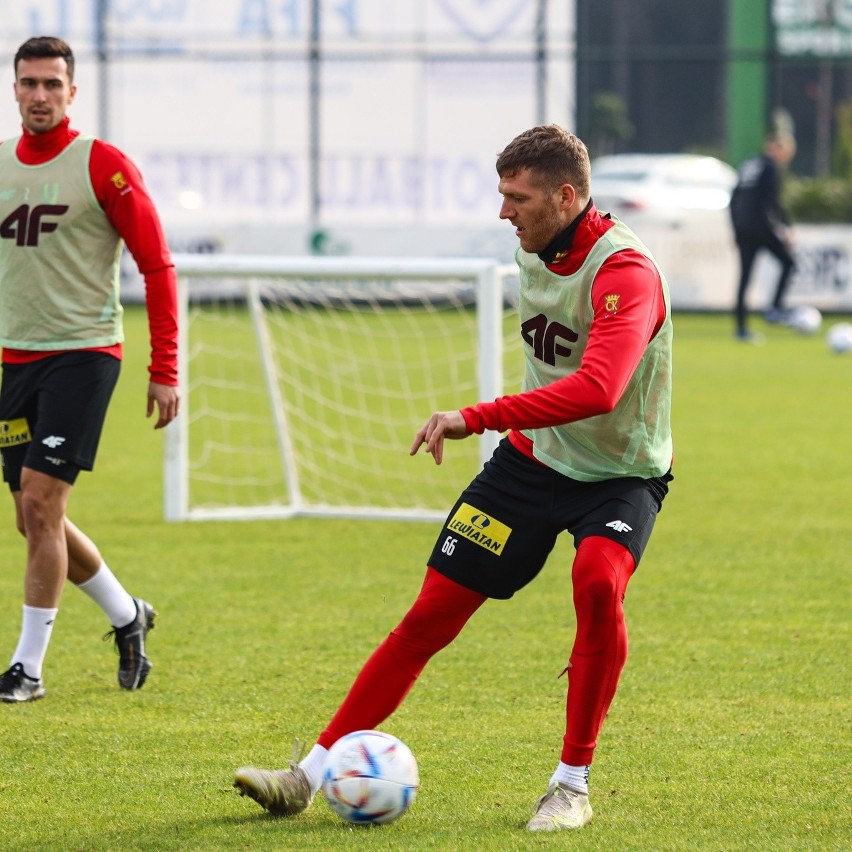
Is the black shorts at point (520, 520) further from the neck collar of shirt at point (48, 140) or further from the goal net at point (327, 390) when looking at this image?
the goal net at point (327, 390)

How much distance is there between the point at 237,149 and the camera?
24875 mm

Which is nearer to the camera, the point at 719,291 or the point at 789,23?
the point at 719,291

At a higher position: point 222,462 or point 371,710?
point 371,710

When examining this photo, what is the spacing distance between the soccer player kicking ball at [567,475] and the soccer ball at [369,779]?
98 mm

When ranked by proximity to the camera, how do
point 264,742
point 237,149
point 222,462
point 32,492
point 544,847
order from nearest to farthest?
1. point 544,847
2. point 264,742
3. point 32,492
4. point 222,462
5. point 237,149

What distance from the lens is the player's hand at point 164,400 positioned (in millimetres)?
5070

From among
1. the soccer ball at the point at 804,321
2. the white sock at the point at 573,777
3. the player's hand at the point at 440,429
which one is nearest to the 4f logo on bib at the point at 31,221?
the player's hand at the point at 440,429

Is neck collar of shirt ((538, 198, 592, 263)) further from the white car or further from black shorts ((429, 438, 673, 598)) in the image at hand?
the white car

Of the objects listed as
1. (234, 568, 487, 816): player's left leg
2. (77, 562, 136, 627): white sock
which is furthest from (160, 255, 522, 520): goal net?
(234, 568, 487, 816): player's left leg

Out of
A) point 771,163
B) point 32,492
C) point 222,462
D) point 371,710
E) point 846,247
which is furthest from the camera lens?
point 846,247

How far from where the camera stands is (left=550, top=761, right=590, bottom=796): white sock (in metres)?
3.91

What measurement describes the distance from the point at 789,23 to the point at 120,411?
16.9m

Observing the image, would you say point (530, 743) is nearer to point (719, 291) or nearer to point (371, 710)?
point (371, 710)

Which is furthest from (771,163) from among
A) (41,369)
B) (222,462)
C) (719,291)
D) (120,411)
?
(41,369)
